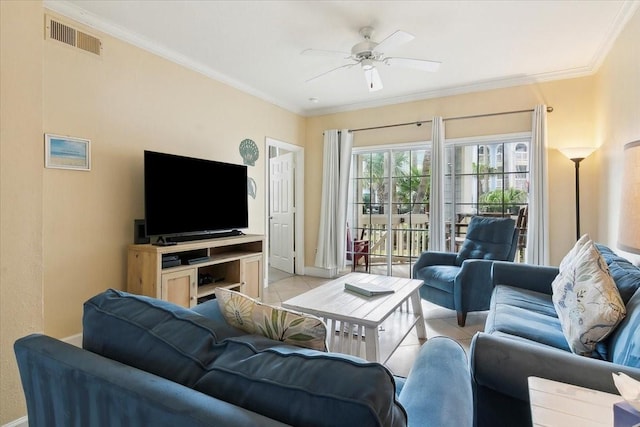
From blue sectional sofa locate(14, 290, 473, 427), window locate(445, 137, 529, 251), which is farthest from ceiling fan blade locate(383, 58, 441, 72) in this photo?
blue sectional sofa locate(14, 290, 473, 427)

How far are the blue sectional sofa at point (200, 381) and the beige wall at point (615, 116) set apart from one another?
2665mm

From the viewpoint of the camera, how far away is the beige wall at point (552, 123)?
362 centimetres

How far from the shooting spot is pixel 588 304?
1437mm

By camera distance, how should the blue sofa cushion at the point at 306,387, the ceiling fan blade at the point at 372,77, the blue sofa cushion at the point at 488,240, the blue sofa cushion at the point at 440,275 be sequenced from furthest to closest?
1. the blue sofa cushion at the point at 488,240
2. the blue sofa cushion at the point at 440,275
3. the ceiling fan blade at the point at 372,77
4. the blue sofa cushion at the point at 306,387

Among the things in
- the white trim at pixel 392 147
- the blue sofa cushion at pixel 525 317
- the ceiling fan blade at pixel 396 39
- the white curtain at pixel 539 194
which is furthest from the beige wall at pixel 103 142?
the white curtain at pixel 539 194

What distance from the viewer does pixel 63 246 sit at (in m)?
2.50

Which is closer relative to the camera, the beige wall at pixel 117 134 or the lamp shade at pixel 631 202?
the lamp shade at pixel 631 202

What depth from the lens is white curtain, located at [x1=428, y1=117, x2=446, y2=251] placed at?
4.22m

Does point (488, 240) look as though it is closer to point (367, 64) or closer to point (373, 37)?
point (367, 64)

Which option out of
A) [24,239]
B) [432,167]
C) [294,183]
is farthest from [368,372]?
[294,183]

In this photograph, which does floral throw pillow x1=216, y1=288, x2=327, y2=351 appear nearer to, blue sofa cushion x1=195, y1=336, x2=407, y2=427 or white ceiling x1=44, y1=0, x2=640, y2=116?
blue sofa cushion x1=195, y1=336, x2=407, y2=427

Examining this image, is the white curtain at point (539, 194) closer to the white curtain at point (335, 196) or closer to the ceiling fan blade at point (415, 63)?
the ceiling fan blade at point (415, 63)

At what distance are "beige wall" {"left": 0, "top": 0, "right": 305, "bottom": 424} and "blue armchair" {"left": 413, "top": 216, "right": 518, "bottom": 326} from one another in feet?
8.28

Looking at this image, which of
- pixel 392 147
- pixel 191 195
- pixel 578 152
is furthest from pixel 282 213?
pixel 578 152
